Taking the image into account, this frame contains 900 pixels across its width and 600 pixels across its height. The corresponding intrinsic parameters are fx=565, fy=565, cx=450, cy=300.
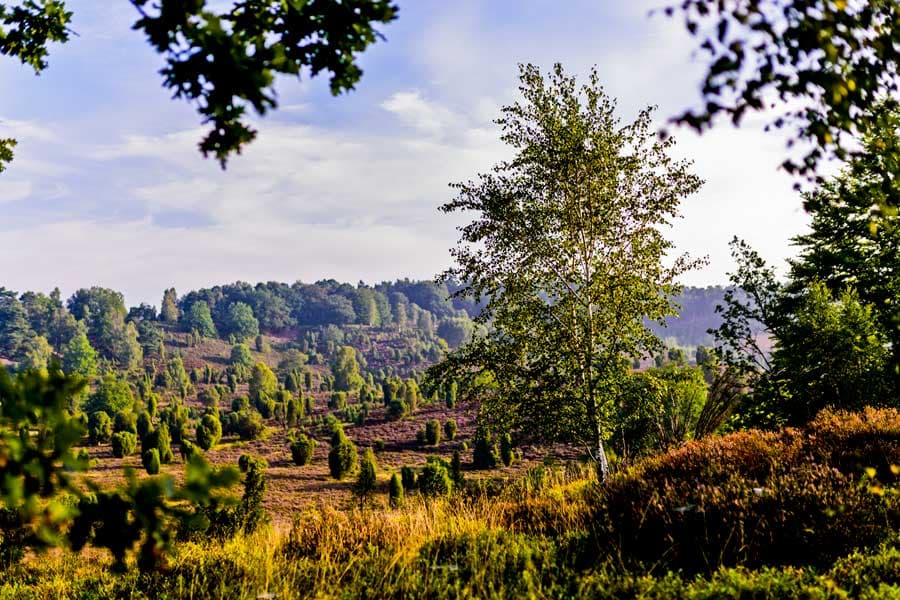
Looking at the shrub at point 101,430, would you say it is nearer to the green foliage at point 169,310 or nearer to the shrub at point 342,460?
the shrub at point 342,460

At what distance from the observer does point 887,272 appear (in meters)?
16.6

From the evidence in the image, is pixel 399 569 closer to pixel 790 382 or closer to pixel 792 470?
pixel 792 470

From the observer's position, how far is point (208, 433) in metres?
43.7

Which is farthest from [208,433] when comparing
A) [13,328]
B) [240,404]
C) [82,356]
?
[13,328]

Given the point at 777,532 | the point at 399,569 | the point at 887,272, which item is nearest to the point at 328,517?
the point at 399,569

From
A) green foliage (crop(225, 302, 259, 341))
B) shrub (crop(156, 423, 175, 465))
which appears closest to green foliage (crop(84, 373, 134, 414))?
shrub (crop(156, 423, 175, 465))

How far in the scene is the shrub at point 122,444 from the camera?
40.7 m

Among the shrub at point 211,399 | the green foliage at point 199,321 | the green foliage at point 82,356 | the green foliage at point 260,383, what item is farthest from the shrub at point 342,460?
the green foliage at point 199,321

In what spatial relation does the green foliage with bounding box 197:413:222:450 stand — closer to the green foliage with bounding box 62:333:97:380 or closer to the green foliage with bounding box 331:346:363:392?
the green foliage with bounding box 331:346:363:392

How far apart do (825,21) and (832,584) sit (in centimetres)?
344

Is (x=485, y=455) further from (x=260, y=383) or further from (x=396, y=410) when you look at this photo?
(x=260, y=383)

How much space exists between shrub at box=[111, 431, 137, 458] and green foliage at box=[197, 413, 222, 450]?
466 centimetres

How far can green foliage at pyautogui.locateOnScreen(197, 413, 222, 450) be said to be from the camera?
143 feet

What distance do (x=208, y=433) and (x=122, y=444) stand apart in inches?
226
